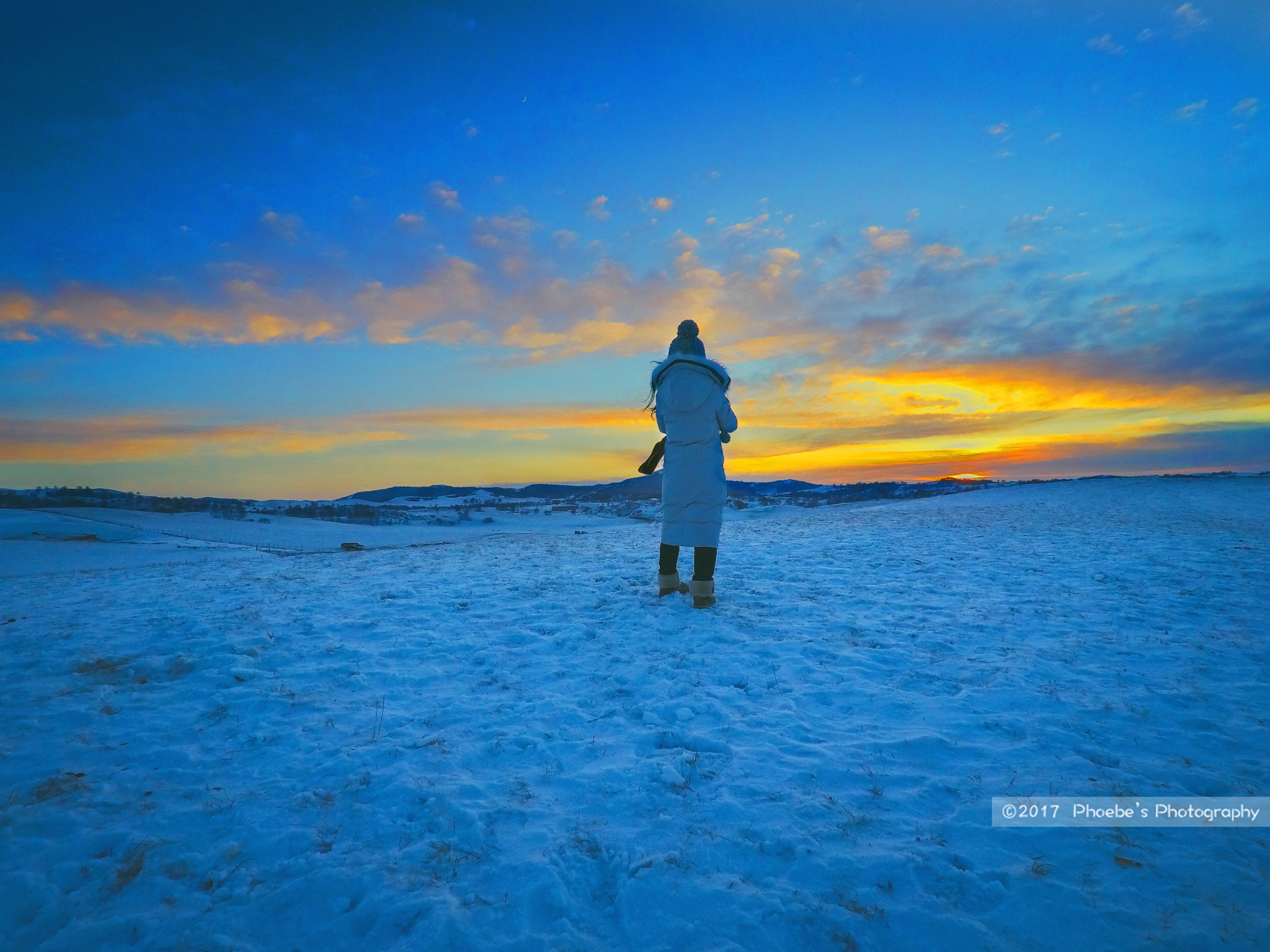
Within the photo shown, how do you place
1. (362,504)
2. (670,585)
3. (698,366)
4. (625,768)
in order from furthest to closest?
1. (362,504)
2. (670,585)
3. (698,366)
4. (625,768)

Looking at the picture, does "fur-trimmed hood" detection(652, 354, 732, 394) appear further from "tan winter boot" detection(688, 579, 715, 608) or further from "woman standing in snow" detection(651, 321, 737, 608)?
"tan winter boot" detection(688, 579, 715, 608)

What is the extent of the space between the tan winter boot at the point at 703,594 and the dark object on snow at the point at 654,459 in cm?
172

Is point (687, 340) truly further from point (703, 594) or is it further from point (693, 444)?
point (703, 594)

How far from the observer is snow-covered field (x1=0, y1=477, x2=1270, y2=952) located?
2.42 metres

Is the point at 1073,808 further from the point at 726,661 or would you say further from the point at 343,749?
the point at 343,749

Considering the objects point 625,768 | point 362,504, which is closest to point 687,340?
point 625,768

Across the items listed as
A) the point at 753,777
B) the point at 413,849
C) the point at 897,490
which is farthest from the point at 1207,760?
the point at 897,490

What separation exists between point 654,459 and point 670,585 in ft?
6.10

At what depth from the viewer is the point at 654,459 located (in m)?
7.68

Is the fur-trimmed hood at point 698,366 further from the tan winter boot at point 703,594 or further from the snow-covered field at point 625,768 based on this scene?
the snow-covered field at point 625,768

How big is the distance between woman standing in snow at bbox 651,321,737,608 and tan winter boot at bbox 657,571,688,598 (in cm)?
42

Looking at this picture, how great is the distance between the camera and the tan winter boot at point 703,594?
23.4 ft

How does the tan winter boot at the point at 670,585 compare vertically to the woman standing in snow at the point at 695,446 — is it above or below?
below

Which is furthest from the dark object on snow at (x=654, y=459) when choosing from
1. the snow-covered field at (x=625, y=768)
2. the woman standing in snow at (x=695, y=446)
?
the snow-covered field at (x=625, y=768)
